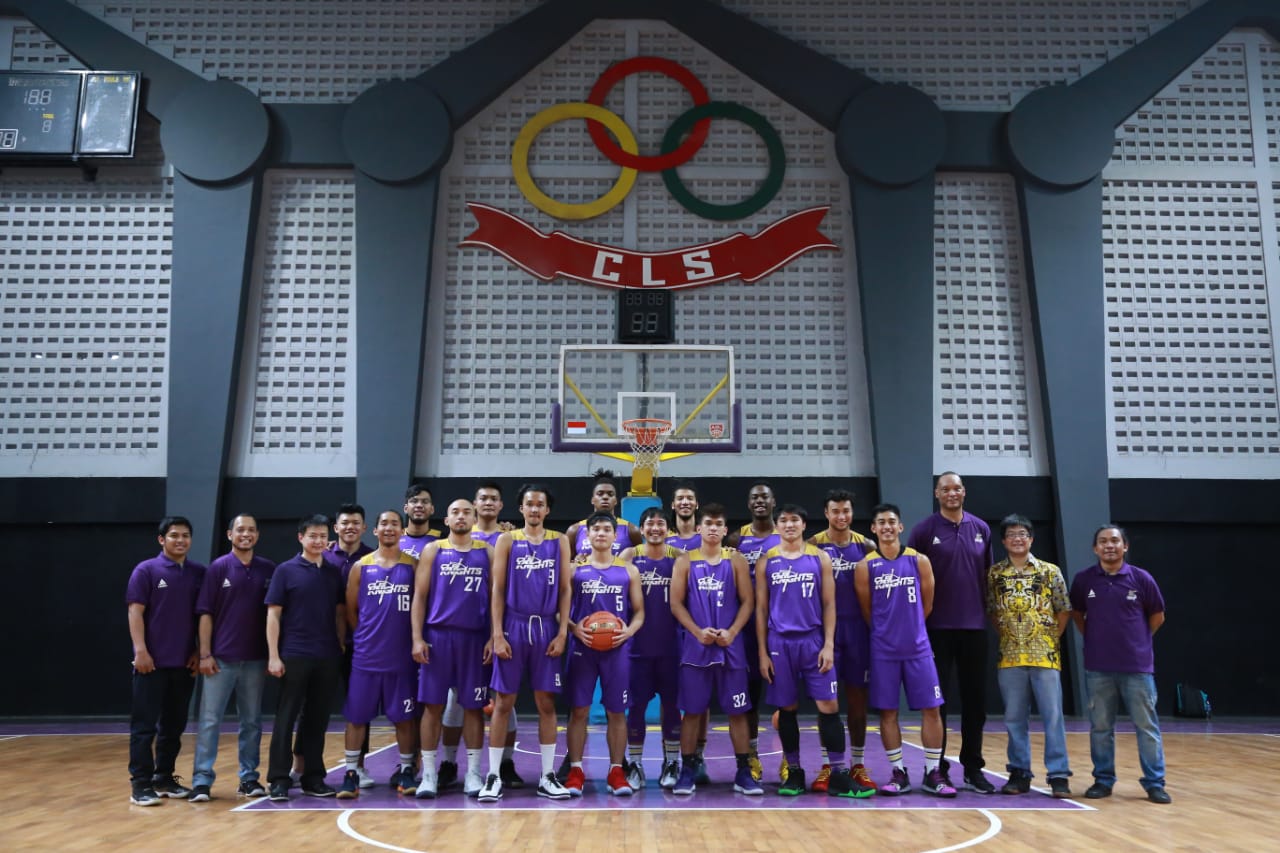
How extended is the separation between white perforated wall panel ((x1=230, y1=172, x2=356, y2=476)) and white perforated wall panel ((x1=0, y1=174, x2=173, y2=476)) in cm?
119

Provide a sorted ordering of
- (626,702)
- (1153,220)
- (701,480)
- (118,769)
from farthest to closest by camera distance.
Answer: (1153,220) → (701,480) → (118,769) → (626,702)

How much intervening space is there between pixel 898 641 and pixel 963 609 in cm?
61

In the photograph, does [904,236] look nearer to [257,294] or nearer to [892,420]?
[892,420]

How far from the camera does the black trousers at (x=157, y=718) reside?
625cm

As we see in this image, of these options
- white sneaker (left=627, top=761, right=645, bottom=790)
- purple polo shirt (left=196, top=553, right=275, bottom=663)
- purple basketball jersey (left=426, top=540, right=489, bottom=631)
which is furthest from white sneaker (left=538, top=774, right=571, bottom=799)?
purple polo shirt (left=196, top=553, right=275, bottom=663)

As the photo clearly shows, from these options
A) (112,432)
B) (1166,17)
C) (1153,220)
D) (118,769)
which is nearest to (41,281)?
(112,432)

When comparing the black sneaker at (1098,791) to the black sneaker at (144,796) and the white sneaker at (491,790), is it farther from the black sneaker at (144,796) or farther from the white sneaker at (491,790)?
the black sneaker at (144,796)

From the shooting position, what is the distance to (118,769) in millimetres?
7742

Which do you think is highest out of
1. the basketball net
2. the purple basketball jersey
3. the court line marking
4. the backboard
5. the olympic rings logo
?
the olympic rings logo

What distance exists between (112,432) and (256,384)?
1908mm

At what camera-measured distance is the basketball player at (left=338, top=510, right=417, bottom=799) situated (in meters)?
6.44

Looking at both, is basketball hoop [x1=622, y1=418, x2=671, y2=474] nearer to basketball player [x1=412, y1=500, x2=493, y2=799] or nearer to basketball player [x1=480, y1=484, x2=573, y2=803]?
basketball player [x1=480, y1=484, x2=573, y2=803]

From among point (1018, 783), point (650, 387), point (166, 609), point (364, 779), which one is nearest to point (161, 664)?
point (166, 609)

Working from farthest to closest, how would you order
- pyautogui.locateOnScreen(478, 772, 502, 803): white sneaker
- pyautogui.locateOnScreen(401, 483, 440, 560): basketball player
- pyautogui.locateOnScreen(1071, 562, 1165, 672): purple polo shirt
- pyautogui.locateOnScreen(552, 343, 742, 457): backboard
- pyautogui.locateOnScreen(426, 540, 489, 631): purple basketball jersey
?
1. pyautogui.locateOnScreen(552, 343, 742, 457): backboard
2. pyautogui.locateOnScreen(401, 483, 440, 560): basketball player
3. pyautogui.locateOnScreen(1071, 562, 1165, 672): purple polo shirt
4. pyautogui.locateOnScreen(426, 540, 489, 631): purple basketball jersey
5. pyautogui.locateOnScreen(478, 772, 502, 803): white sneaker
